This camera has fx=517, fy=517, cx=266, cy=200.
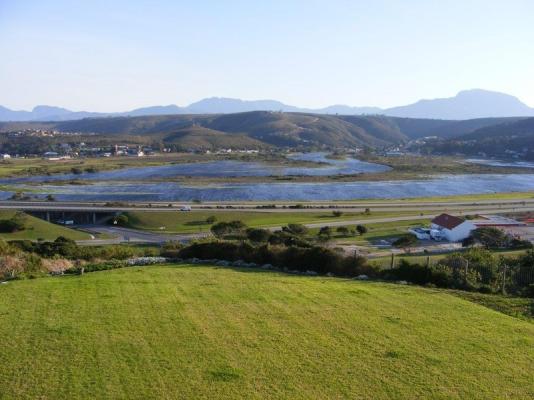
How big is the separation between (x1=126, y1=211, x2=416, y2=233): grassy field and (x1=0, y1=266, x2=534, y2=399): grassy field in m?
35.5

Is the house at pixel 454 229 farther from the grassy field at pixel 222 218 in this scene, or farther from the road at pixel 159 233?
the grassy field at pixel 222 218

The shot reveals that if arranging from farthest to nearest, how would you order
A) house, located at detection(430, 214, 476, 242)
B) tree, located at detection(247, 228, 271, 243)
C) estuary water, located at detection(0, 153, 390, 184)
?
estuary water, located at detection(0, 153, 390, 184) → house, located at detection(430, 214, 476, 242) → tree, located at detection(247, 228, 271, 243)

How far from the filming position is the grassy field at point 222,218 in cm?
5009

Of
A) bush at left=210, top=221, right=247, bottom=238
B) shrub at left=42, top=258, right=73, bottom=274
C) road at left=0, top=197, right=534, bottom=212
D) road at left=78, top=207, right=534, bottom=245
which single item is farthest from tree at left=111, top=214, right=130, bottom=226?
shrub at left=42, top=258, right=73, bottom=274

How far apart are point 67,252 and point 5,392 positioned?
15.9 metres

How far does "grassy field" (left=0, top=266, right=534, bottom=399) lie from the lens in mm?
7684

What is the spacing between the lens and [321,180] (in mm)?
102438

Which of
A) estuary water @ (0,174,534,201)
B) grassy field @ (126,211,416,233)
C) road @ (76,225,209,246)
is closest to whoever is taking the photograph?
road @ (76,225,209,246)

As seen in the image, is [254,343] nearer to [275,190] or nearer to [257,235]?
[257,235]

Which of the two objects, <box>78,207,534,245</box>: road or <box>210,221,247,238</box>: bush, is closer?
<box>210,221,247,238</box>: bush

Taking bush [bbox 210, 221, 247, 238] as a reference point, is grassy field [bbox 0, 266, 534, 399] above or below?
above

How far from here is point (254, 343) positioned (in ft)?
30.9

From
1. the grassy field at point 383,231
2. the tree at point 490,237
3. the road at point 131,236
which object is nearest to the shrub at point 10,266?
the road at point 131,236

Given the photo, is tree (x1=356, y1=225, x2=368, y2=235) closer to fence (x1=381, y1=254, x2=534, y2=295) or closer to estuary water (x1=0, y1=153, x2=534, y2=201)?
fence (x1=381, y1=254, x2=534, y2=295)
